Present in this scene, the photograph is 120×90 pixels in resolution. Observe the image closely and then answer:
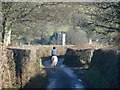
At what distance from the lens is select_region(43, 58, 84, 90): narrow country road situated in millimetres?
15500

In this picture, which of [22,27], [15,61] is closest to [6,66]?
[15,61]

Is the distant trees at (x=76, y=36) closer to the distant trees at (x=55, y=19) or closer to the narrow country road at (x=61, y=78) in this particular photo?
the distant trees at (x=55, y=19)

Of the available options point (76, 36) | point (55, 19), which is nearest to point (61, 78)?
point (76, 36)

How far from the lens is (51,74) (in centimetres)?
1645

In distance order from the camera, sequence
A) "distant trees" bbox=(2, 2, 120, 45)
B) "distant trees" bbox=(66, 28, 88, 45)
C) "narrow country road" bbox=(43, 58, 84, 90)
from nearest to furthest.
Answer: "distant trees" bbox=(2, 2, 120, 45), "narrow country road" bbox=(43, 58, 84, 90), "distant trees" bbox=(66, 28, 88, 45)

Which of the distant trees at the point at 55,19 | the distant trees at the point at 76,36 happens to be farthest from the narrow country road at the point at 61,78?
the distant trees at the point at 55,19

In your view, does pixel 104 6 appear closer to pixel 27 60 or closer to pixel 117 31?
pixel 117 31

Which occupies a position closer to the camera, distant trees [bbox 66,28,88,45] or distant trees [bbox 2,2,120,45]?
distant trees [bbox 2,2,120,45]

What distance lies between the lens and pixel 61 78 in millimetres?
16984

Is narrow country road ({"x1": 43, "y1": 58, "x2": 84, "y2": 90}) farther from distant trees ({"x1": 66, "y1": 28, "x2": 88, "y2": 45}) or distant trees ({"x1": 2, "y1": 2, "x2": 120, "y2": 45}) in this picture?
distant trees ({"x1": 2, "y1": 2, "x2": 120, "y2": 45})

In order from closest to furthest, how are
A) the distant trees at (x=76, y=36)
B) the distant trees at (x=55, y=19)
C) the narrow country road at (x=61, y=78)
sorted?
the distant trees at (x=55, y=19) < the narrow country road at (x=61, y=78) < the distant trees at (x=76, y=36)

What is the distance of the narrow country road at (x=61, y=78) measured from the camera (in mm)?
15500

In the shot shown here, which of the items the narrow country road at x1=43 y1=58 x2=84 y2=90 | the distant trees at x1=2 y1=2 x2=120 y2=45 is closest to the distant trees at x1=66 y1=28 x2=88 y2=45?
the distant trees at x1=2 y1=2 x2=120 y2=45

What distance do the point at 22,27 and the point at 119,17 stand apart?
379cm
